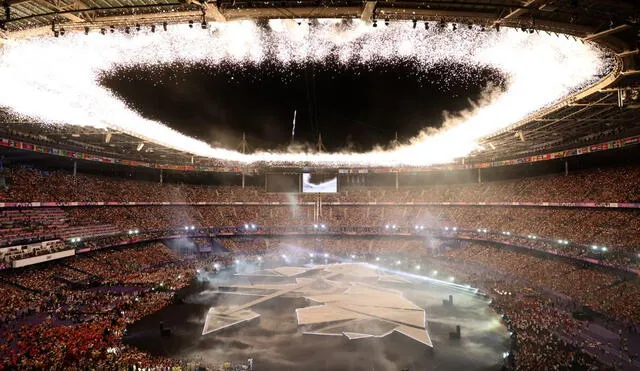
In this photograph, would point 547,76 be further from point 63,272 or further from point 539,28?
point 63,272

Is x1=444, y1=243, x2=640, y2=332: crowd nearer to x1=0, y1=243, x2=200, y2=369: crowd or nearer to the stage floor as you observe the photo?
the stage floor

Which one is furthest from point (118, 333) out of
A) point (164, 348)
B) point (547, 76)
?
point (547, 76)

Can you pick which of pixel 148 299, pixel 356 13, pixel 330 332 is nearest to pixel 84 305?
pixel 148 299

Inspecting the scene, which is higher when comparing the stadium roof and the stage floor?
the stadium roof

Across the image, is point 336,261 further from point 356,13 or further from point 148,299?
point 356,13

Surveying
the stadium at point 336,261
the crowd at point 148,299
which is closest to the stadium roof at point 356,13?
the stadium at point 336,261

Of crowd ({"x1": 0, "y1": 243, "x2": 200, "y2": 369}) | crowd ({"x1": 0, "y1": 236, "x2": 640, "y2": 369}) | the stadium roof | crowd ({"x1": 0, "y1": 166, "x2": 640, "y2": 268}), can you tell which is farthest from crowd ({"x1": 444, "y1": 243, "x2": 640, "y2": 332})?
crowd ({"x1": 0, "y1": 243, "x2": 200, "y2": 369})

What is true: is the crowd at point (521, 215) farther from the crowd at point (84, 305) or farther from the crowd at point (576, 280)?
the crowd at point (84, 305)
